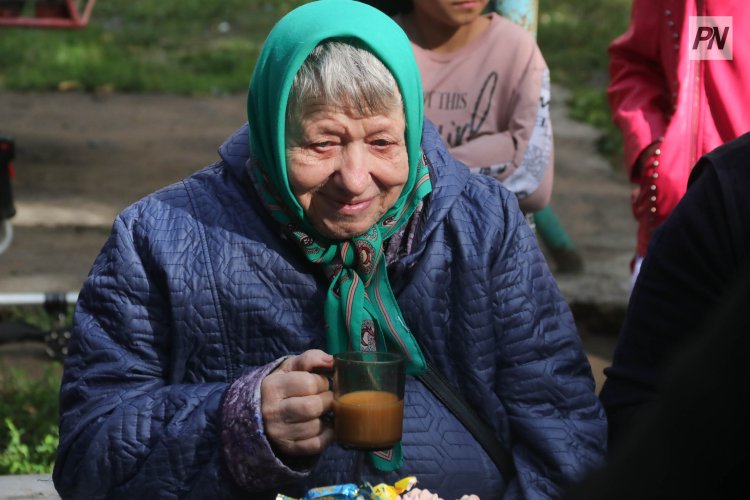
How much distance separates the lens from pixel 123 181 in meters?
9.33

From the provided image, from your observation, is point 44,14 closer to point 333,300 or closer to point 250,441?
point 333,300

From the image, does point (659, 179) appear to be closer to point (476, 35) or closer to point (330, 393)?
point (476, 35)

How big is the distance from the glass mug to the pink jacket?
176 cm

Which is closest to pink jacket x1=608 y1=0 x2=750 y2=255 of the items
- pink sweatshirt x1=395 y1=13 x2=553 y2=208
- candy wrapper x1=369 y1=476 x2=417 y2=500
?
pink sweatshirt x1=395 y1=13 x2=553 y2=208

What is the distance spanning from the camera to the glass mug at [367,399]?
7.32 ft

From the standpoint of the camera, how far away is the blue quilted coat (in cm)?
254

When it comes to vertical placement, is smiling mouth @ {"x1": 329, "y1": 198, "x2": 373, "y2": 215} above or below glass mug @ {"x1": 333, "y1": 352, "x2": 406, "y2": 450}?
above

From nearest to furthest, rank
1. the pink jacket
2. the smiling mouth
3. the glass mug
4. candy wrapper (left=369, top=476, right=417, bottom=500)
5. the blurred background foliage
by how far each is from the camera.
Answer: the glass mug
candy wrapper (left=369, top=476, right=417, bottom=500)
the smiling mouth
the pink jacket
the blurred background foliage

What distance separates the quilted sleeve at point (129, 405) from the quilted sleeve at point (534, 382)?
1.86ft

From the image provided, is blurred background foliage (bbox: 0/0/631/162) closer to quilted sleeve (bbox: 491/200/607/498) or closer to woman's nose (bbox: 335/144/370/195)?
quilted sleeve (bbox: 491/200/607/498)

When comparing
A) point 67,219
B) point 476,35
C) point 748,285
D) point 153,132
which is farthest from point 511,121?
point 153,132

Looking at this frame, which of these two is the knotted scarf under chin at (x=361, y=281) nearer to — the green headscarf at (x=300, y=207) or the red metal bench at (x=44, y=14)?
the green headscarf at (x=300, y=207)

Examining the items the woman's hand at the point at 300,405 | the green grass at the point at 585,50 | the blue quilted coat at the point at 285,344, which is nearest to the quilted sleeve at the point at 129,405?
the blue quilted coat at the point at 285,344

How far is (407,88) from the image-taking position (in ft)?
8.49
